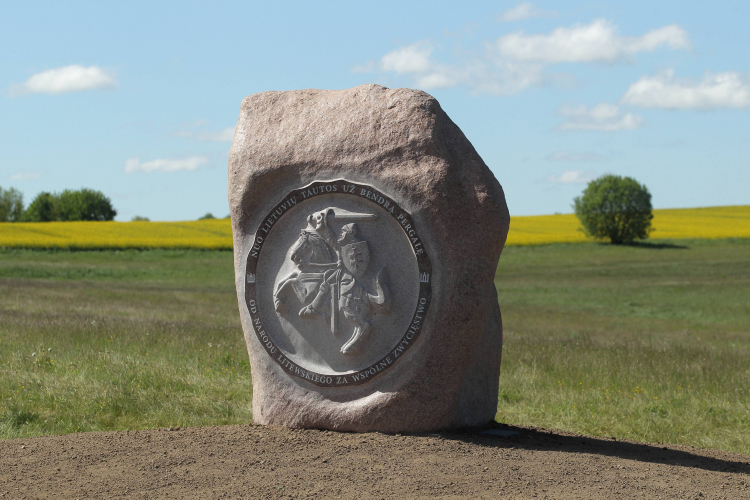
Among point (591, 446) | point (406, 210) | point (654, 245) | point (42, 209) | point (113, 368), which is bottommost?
point (591, 446)

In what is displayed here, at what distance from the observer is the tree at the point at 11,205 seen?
259ft

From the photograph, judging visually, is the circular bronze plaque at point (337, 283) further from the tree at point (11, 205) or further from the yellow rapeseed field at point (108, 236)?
the tree at point (11, 205)

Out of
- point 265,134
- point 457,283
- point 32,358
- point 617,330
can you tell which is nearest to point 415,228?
point 457,283

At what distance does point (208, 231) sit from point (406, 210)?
46.7 m

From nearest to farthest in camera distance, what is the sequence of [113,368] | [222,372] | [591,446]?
[591,446]
[113,368]
[222,372]

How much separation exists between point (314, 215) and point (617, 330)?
13.5 metres

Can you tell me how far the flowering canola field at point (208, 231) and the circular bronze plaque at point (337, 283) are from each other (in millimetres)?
35907

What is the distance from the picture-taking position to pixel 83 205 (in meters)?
82.5

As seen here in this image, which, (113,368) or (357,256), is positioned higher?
(357,256)

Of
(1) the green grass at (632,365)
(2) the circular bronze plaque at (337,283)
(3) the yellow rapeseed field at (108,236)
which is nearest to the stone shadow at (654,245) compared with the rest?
(1) the green grass at (632,365)

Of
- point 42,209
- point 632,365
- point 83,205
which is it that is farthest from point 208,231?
point 632,365

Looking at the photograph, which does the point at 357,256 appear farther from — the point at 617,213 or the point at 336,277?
the point at 617,213

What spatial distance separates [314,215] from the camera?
6.61 meters

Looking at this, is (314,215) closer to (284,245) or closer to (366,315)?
(284,245)
